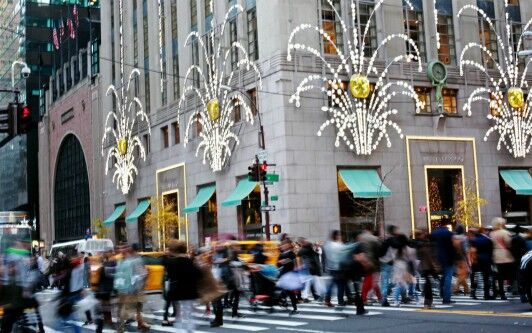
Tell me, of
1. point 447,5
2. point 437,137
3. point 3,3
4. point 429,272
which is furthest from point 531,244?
point 3,3

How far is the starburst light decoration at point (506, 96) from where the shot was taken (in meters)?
43.8

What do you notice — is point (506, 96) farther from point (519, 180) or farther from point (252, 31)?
point (252, 31)

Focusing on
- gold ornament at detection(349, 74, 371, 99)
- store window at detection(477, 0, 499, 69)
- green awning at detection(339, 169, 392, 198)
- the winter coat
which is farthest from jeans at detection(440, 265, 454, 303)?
store window at detection(477, 0, 499, 69)

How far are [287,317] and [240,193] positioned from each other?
2338 centimetres

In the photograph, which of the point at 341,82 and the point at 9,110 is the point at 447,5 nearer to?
the point at 341,82

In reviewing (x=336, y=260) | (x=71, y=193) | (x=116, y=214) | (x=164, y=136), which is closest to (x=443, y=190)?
(x=164, y=136)

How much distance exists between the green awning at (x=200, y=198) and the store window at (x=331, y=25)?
38.6 feet

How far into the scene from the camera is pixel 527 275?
15.3 metres

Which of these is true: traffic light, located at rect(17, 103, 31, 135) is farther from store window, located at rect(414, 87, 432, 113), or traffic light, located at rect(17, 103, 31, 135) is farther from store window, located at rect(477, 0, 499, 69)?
store window, located at rect(477, 0, 499, 69)

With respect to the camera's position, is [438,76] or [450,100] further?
[450,100]

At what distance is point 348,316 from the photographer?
623 inches

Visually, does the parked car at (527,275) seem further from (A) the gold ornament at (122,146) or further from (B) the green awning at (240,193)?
(A) the gold ornament at (122,146)

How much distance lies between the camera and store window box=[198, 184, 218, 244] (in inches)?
1768

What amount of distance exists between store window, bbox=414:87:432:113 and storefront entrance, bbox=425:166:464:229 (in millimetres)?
3612
